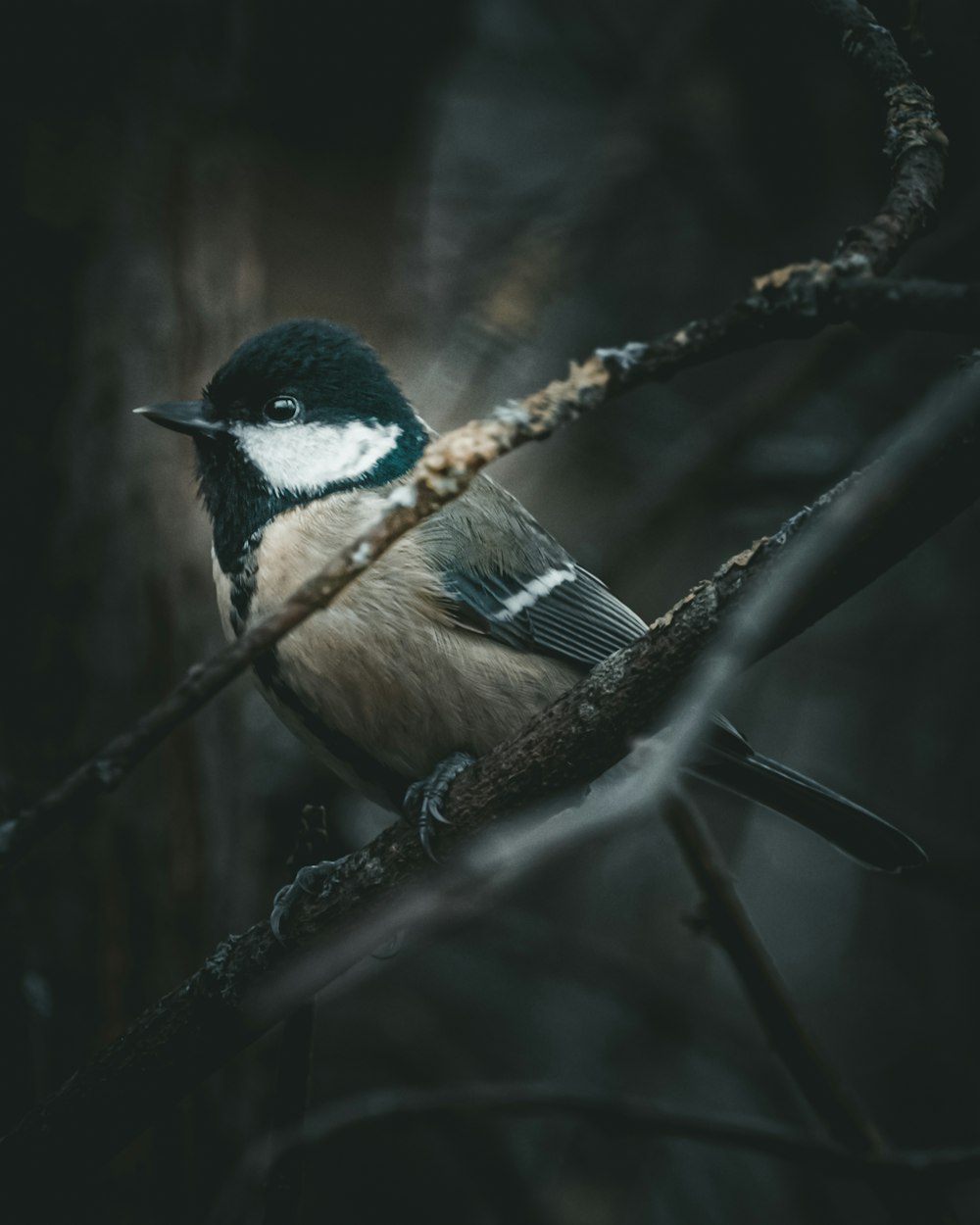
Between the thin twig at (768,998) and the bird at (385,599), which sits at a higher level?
the bird at (385,599)

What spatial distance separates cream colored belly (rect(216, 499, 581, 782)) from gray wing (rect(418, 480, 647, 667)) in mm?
42

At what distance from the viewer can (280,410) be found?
2.14 meters

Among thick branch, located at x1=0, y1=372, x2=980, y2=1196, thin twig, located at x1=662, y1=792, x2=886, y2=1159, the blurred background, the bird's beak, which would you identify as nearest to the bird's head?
the bird's beak

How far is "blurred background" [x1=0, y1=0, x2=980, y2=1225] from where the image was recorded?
2.31m

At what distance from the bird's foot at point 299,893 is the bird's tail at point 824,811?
70 centimetres

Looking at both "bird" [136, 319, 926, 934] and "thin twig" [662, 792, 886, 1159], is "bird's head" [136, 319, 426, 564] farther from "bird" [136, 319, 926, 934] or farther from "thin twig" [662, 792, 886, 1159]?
"thin twig" [662, 792, 886, 1159]

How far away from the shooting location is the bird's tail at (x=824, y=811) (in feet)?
6.26

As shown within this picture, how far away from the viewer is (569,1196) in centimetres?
295

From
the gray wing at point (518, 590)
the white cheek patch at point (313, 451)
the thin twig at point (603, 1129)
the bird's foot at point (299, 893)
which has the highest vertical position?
the white cheek patch at point (313, 451)

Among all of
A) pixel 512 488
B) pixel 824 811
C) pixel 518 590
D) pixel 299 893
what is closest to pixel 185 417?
pixel 518 590

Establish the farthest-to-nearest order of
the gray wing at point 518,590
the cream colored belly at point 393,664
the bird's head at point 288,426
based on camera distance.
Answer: the bird's head at point 288,426, the gray wing at point 518,590, the cream colored belly at point 393,664

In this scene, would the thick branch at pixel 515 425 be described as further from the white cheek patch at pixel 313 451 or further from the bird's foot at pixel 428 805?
the white cheek patch at pixel 313 451

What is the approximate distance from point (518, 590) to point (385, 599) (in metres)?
0.29

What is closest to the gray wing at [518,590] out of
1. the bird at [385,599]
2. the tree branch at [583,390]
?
the bird at [385,599]
